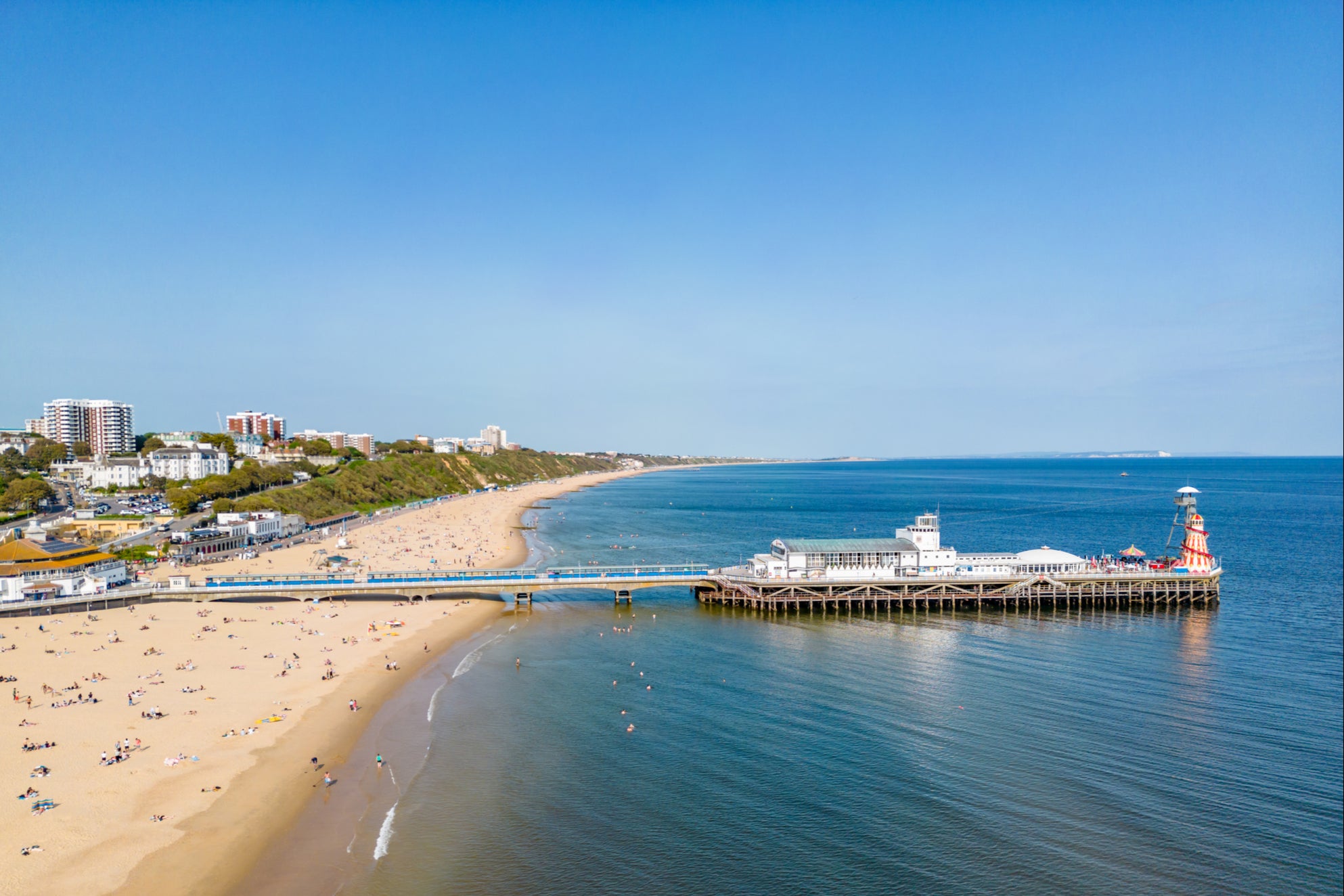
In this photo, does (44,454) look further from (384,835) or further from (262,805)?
(384,835)

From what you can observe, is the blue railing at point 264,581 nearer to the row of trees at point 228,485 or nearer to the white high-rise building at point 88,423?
the row of trees at point 228,485

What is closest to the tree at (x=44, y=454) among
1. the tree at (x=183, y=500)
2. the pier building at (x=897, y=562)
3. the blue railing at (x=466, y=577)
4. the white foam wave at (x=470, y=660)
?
the tree at (x=183, y=500)

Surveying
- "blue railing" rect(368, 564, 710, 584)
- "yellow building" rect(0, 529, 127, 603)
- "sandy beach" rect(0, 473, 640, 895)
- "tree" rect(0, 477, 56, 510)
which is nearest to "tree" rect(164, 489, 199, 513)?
"tree" rect(0, 477, 56, 510)

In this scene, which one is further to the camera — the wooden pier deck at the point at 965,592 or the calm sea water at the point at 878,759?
the wooden pier deck at the point at 965,592

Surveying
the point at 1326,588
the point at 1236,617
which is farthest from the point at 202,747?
the point at 1326,588

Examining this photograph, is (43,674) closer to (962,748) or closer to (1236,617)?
(962,748)

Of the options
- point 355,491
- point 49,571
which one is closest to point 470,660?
point 49,571
